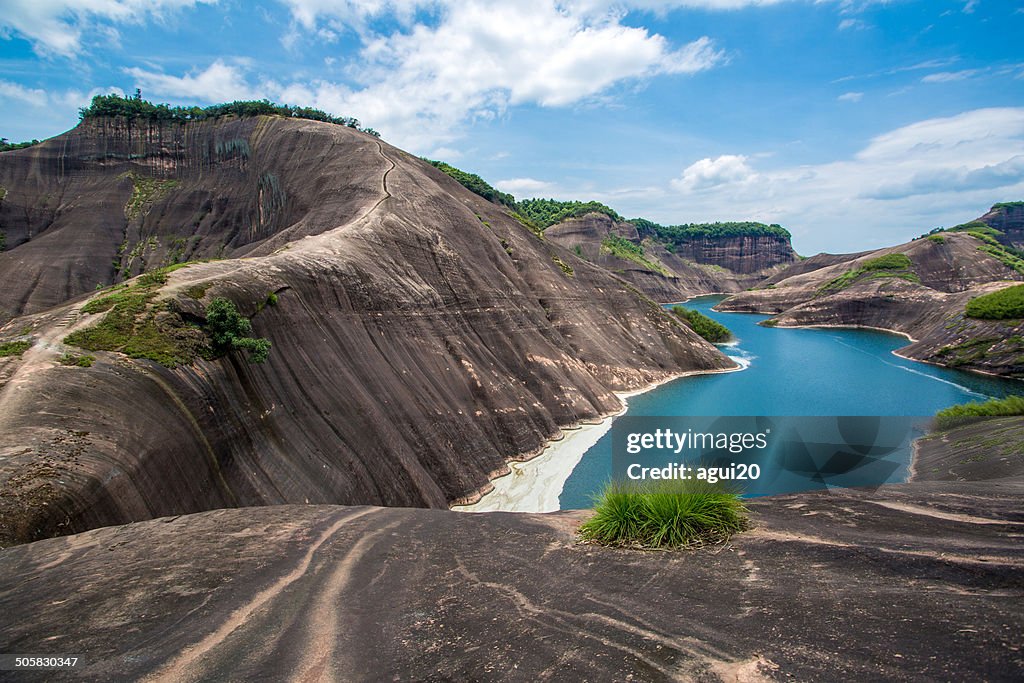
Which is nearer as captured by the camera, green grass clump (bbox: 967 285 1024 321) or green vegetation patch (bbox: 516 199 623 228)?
green grass clump (bbox: 967 285 1024 321)

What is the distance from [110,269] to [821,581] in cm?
6545

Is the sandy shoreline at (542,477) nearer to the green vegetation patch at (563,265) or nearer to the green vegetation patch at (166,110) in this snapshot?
the green vegetation patch at (563,265)

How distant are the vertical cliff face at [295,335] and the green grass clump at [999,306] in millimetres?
32007

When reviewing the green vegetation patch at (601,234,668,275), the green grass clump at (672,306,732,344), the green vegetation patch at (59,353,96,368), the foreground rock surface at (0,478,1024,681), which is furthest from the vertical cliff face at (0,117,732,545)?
the green vegetation patch at (601,234,668,275)

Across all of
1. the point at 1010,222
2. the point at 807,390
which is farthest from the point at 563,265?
the point at 1010,222

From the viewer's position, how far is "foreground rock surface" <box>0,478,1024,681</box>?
506 cm

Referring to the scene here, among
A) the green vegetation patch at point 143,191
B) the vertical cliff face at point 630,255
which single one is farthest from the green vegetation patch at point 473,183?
the green vegetation patch at point 143,191

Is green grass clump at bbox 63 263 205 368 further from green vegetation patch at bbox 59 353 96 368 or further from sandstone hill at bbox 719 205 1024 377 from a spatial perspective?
sandstone hill at bbox 719 205 1024 377

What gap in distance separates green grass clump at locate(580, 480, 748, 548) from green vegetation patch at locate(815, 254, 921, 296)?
119689 mm

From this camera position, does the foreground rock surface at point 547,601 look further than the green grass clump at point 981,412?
No

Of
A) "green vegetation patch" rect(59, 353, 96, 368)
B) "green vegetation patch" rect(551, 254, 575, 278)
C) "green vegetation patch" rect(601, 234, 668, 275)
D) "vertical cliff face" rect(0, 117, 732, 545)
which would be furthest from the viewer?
"green vegetation patch" rect(601, 234, 668, 275)

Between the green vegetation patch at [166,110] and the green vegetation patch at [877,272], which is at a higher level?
the green vegetation patch at [166,110]

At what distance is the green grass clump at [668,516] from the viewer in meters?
7.87

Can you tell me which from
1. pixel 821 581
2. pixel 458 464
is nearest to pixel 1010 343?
pixel 458 464
